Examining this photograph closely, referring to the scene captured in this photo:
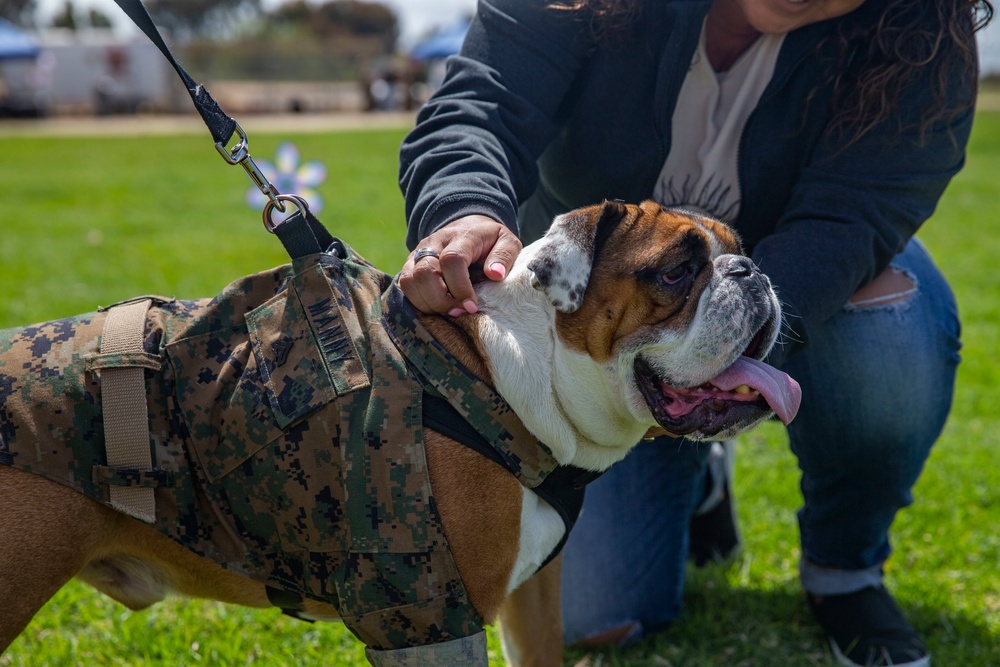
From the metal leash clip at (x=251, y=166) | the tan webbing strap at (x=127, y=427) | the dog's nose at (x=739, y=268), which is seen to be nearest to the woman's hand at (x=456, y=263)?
the metal leash clip at (x=251, y=166)

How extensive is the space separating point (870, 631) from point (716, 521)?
2.43ft

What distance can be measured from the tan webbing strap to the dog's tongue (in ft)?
4.27

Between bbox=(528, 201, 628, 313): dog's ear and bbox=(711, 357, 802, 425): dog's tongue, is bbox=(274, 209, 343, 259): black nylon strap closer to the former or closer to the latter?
bbox=(528, 201, 628, 313): dog's ear

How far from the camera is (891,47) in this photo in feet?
8.87

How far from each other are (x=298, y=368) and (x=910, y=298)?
80.6 inches

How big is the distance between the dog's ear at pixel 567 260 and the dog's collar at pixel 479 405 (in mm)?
263

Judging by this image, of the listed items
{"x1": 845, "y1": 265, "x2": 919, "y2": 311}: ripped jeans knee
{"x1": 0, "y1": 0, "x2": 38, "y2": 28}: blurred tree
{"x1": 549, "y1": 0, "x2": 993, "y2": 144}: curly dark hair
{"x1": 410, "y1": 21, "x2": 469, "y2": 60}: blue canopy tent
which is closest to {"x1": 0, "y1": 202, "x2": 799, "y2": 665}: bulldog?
{"x1": 549, "y1": 0, "x2": 993, "y2": 144}: curly dark hair

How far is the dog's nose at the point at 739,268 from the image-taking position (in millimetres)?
2205

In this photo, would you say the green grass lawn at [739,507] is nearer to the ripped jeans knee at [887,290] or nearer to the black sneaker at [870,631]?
the black sneaker at [870,631]

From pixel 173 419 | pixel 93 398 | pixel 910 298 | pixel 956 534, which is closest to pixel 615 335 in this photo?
pixel 173 419

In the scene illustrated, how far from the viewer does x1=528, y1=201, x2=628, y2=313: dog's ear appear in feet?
6.91

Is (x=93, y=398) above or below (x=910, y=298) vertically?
above

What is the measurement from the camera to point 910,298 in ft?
10.0

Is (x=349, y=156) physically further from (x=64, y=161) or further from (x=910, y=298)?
(x=910, y=298)
